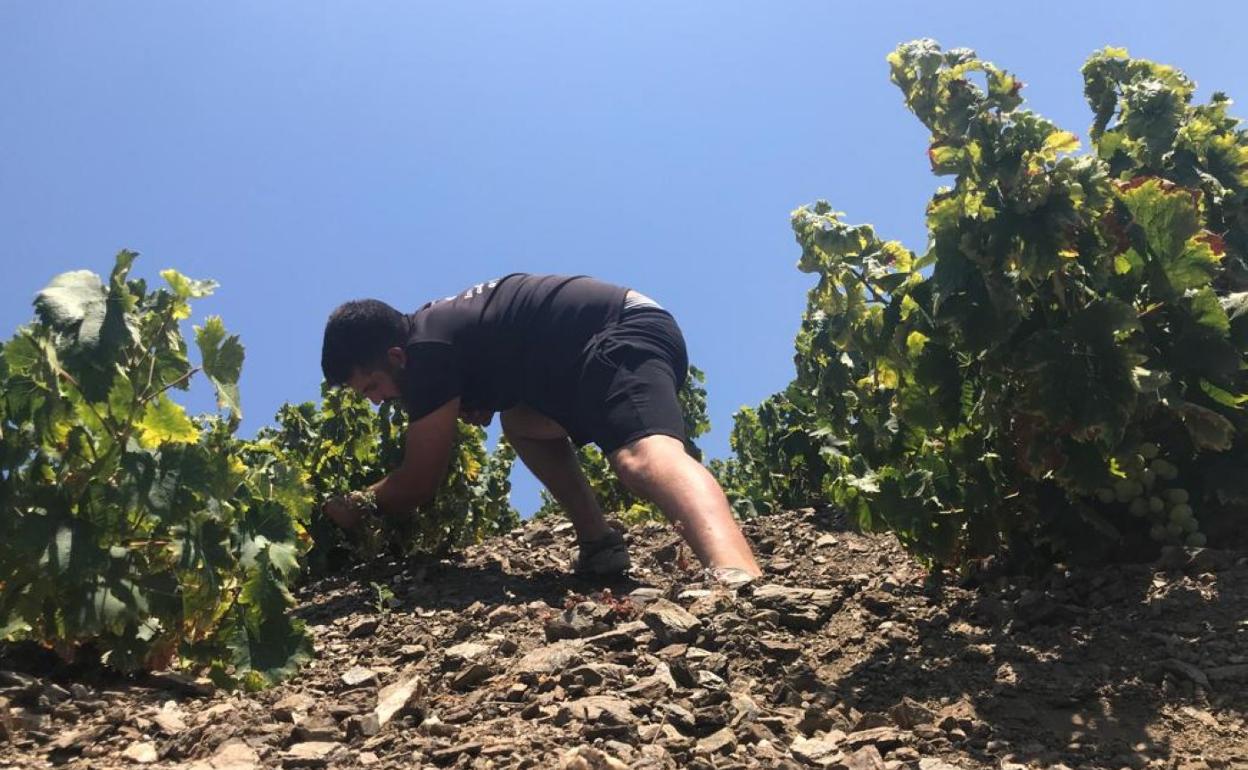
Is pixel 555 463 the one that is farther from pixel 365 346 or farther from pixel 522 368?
pixel 365 346

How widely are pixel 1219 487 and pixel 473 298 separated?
129 inches

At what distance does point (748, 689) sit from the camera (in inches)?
116

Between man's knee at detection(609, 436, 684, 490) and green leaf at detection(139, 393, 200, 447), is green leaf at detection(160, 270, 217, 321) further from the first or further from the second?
man's knee at detection(609, 436, 684, 490)

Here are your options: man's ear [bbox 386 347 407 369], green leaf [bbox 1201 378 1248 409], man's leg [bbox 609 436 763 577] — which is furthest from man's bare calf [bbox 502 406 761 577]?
green leaf [bbox 1201 378 1248 409]

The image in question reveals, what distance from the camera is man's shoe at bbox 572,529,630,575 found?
17.0 feet

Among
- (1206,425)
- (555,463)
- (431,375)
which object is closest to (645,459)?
(431,375)

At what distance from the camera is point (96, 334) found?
275 cm

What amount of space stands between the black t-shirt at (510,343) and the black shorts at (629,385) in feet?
0.39

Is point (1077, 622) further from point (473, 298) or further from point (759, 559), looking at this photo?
point (473, 298)

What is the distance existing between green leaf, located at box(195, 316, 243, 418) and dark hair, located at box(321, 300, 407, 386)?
2.02 metres

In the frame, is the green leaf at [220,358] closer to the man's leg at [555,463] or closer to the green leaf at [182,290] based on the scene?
the green leaf at [182,290]

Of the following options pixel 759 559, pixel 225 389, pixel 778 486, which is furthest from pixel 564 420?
pixel 778 486

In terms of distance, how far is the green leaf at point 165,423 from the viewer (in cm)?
296

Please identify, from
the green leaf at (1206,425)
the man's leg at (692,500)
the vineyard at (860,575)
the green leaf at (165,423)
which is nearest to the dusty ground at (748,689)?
the vineyard at (860,575)
